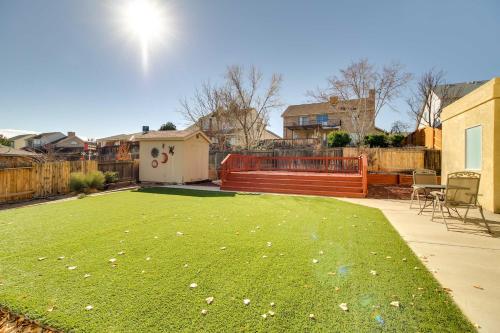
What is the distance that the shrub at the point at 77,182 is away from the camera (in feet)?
32.3

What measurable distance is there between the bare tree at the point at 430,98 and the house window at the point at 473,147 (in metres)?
18.7

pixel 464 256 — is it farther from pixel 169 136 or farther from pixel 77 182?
pixel 169 136

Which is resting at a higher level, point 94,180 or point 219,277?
point 94,180

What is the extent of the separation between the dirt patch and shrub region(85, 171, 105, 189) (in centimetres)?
935

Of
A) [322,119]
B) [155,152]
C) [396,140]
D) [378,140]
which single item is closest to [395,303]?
[155,152]

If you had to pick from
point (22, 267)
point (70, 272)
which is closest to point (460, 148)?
point (70, 272)

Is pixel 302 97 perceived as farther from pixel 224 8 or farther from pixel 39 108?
pixel 39 108

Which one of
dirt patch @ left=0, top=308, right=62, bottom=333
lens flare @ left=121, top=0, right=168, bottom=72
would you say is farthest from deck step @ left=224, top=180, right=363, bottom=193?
dirt patch @ left=0, top=308, right=62, bottom=333

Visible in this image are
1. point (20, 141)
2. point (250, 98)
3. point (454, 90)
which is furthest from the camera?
point (20, 141)

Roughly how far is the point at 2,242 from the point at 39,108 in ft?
80.8

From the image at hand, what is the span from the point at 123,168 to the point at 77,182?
3.28 meters

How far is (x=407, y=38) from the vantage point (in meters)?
14.4

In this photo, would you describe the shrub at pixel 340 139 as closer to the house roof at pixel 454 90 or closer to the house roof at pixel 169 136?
the house roof at pixel 169 136

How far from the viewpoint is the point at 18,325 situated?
2002mm
